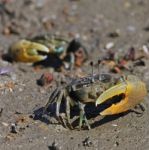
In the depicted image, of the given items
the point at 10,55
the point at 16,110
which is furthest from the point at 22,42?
the point at 16,110

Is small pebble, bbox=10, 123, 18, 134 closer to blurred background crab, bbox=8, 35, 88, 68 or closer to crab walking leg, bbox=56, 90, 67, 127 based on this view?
crab walking leg, bbox=56, 90, 67, 127

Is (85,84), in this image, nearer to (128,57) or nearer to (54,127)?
(54,127)

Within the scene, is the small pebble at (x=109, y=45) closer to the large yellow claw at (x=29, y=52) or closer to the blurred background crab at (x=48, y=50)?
the blurred background crab at (x=48, y=50)

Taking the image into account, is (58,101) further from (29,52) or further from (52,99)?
(29,52)

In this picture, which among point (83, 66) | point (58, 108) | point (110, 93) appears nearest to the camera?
point (110, 93)

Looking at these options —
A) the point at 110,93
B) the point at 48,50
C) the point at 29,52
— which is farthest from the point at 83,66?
the point at 110,93

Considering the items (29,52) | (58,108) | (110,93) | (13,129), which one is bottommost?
(13,129)

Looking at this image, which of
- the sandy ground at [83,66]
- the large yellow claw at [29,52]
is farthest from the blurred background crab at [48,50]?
the sandy ground at [83,66]
